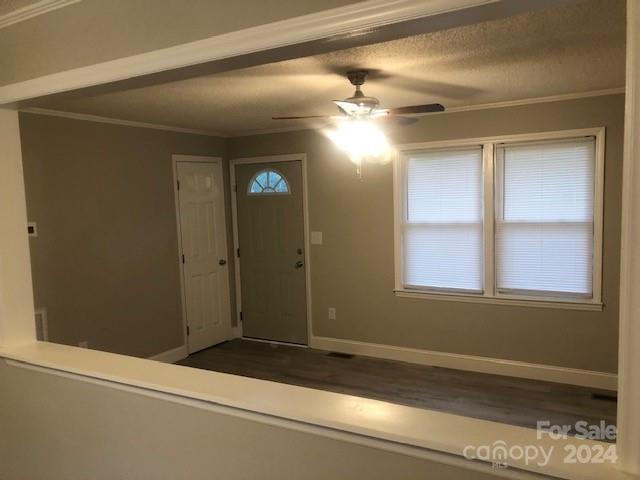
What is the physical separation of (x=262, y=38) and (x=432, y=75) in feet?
6.03

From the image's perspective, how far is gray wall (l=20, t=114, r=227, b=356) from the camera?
3834 millimetres

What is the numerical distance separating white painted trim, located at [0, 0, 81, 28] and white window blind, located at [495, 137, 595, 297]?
11.2 feet

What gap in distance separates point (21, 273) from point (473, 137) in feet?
11.7

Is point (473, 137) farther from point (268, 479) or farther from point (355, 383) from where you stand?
point (268, 479)

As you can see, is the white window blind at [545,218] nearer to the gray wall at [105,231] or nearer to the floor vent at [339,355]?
the floor vent at [339,355]

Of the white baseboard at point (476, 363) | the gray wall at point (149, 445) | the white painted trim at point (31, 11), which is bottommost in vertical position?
the white baseboard at point (476, 363)

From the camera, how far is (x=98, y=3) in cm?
191

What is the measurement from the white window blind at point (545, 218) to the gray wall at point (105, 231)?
324cm

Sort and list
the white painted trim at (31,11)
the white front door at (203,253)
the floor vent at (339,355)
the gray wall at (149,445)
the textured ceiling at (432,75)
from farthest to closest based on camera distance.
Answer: the white front door at (203,253), the floor vent at (339,355), the textured ceiling at (432,75), the white painted trim at (31,11), the gray wall at (149,445)

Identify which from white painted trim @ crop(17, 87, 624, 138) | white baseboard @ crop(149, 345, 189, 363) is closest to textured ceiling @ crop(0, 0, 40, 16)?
white painted trim @ crop(17, 87, 624, 138)

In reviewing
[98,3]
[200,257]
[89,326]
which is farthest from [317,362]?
[98,3]

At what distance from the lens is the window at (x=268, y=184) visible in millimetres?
5310

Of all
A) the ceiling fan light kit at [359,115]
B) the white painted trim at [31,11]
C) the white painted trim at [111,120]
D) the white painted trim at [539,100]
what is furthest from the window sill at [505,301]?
the white painted trim at [31,11]

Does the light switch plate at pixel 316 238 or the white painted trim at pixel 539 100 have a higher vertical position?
the white painted trim at pixel 539 100
